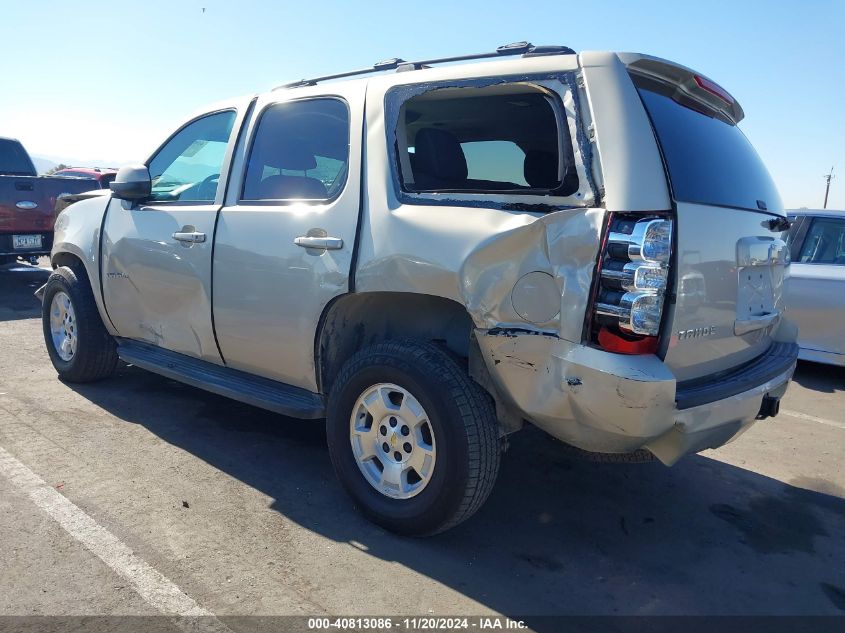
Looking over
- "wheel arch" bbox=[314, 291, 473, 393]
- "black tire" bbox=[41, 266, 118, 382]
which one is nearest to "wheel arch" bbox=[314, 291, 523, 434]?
"wheel arch" bbox=[314, 291, 473, 393]

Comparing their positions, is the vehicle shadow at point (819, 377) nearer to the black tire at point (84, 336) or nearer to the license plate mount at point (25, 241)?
the black tire at point (84, 336)

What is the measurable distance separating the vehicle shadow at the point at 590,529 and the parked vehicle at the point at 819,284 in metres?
2.74

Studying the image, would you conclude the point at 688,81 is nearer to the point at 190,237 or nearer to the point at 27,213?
the point at 190,237

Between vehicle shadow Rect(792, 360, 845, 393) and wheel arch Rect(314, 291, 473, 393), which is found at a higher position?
wheel arch Rect(314, 291, 473, 393)

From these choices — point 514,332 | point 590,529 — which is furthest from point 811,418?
point 514,332

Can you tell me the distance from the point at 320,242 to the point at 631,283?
1503mm

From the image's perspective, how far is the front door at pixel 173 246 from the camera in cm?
394

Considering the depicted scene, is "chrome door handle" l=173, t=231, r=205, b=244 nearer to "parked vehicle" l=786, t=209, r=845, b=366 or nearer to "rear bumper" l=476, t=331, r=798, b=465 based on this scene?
"rear bumper" l=476, t=331, r=798, b=465

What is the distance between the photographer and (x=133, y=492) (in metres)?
3.40

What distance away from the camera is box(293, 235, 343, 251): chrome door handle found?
10.4 feet

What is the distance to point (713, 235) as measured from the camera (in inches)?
106

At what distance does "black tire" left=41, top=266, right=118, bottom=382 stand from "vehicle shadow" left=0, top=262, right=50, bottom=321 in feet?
11.1

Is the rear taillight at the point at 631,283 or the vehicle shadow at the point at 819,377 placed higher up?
the rear taillight at the point at 631,283

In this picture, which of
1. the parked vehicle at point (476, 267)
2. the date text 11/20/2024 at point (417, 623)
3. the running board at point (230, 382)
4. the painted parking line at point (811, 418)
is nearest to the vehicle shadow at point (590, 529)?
the date text 11/20/2024 at point (417, 623)
